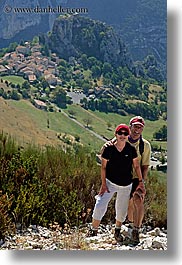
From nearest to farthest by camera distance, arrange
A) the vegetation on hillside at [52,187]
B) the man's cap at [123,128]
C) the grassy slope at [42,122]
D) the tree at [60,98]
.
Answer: the man's cap at [123,128] → the vegetation on hillside at [52,187] → the grassy slope at [42,122] → the tree at [60,98]

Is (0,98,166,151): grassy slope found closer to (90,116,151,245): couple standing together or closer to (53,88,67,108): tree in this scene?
(53,88,67,108): tree

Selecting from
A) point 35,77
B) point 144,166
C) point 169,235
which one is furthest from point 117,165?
point 35,77

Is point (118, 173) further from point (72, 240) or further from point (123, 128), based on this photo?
point (72, 240)

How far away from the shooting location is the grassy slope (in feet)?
23.7

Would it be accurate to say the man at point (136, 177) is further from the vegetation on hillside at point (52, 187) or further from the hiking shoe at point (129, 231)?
the vegetation on hillside at point (52, 187)

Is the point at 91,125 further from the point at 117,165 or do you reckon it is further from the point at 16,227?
the point at 16,227

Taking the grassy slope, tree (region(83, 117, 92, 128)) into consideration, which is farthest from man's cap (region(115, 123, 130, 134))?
tree (region(83, 117, 92, 128))

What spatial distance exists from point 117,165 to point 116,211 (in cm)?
50

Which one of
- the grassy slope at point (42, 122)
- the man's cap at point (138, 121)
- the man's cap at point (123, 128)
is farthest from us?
the grassy slope at point (42, 122)

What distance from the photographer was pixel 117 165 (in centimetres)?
685

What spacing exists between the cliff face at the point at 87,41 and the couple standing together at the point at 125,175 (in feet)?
2.52

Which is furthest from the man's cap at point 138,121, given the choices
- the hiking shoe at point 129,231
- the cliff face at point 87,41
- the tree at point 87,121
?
the hiking shoe at point 129,231

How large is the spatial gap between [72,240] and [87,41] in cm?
210

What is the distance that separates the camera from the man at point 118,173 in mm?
6840
